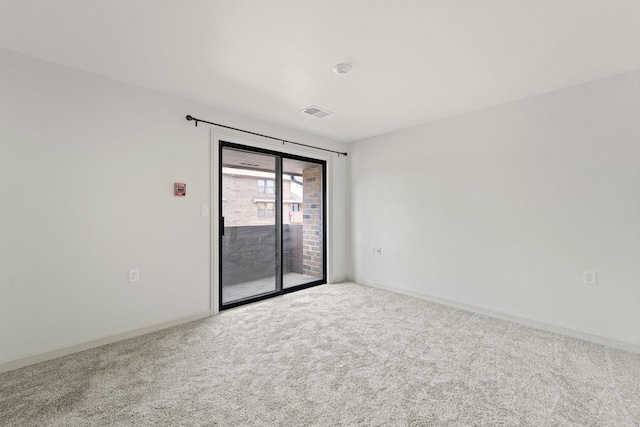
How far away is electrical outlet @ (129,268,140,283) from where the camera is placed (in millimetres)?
2655

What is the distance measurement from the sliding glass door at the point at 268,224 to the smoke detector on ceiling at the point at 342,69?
1.63 m

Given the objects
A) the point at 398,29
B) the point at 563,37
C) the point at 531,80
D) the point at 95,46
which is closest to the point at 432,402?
the point at 398,29

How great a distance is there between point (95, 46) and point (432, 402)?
337 centimetres

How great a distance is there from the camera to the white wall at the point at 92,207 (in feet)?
7.03

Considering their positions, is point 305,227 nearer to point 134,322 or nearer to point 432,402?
point 134,322

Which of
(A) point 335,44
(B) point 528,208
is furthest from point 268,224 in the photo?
(B) point 528,208

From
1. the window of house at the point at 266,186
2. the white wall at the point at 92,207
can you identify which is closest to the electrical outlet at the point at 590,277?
the window of house at the point at 266,186

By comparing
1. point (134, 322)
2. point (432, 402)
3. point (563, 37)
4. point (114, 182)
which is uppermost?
point (563, 37)

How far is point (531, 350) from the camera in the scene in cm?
240

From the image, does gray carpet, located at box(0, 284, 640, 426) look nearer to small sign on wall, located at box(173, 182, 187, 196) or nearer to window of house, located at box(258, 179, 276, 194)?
small sign on wall, located at box(173, 182, 187, 196)

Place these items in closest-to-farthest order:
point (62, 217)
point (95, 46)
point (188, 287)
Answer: point (95, 46), point (62, 217), point (188, 287)

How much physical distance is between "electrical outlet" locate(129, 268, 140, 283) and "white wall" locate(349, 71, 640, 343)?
10.3 feet

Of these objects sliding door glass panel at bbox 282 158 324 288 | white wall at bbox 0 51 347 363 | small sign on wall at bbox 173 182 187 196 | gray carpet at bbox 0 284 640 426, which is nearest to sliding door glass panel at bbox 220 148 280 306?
sliding door glass panel at bbox 282 158 324 288

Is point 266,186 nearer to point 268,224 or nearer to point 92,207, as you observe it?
point 268,224
